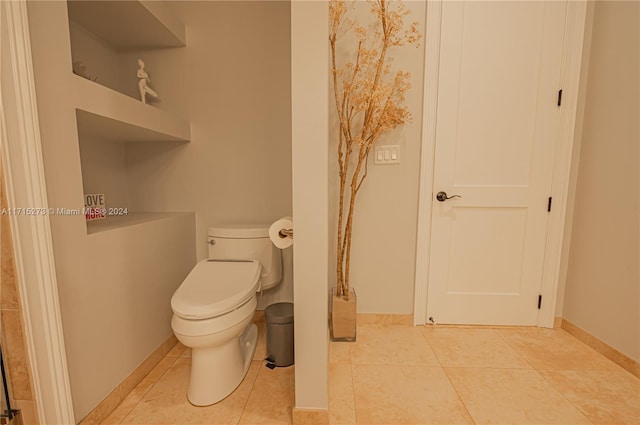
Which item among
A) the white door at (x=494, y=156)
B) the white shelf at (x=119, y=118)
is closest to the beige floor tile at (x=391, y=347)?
the white door at (x=494, y=156)

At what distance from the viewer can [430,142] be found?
1757mm

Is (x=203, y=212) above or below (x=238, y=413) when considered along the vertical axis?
above

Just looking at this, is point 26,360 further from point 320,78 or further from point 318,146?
point 320,78

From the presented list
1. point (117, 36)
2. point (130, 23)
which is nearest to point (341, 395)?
point (130, 23)

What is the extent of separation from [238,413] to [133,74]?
2075 millimetres

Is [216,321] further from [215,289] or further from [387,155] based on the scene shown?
[387,155]

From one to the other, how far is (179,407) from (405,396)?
3.25 ft

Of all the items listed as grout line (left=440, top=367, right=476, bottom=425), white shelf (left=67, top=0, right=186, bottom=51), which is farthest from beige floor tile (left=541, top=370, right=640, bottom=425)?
white shelf (left=67, top=0, right=186, bottom=51)

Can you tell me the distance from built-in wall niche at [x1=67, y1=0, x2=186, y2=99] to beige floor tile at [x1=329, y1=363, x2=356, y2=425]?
184cm

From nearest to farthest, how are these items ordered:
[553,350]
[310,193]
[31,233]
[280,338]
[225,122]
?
[31,233] → [310,193] → [280,338] → [553,350] → [225,122]

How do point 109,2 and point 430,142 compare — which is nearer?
point 109,2

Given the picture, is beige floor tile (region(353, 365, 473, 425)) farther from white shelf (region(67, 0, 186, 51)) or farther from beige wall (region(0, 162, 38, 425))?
white shelf (region(67, 0, 186, 51))

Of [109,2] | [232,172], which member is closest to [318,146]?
[232,172]

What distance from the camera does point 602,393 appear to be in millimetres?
1261
